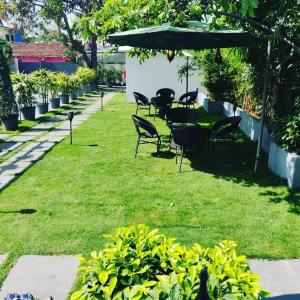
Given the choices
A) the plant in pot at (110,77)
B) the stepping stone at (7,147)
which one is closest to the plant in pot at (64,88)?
the stepping stone at (7,147)

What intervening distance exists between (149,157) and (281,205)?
347cm

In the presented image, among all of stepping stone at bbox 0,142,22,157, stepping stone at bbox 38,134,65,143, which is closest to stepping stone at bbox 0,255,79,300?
stepping stone at bbox 0,142,22,157

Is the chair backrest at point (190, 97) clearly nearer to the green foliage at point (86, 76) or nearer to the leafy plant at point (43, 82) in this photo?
the leafy plant at point (43, 82)

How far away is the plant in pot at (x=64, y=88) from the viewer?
694 inches

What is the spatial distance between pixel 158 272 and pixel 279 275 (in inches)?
87.6

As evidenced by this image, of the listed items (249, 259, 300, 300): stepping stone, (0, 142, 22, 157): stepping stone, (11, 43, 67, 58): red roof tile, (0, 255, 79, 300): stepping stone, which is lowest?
(0, 142, 22, 157): stepping stone

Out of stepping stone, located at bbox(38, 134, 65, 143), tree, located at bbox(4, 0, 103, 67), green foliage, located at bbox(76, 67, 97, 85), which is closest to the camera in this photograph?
stepping stone, located at bbox(38, 134, 65, 143)

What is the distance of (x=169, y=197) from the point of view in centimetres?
592

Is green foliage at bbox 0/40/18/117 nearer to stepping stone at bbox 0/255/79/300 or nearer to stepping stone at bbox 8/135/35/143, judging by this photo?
stepping stone at bbox 8/135/35/143

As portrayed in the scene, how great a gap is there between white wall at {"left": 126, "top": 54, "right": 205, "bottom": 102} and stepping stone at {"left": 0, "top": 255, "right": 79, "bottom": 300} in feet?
50.9

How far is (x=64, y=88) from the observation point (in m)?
18.1

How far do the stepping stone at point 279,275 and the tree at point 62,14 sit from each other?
26.9 m

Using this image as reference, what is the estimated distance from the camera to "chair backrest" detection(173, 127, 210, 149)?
6.99m

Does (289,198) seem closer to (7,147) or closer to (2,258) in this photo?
(2,258)
